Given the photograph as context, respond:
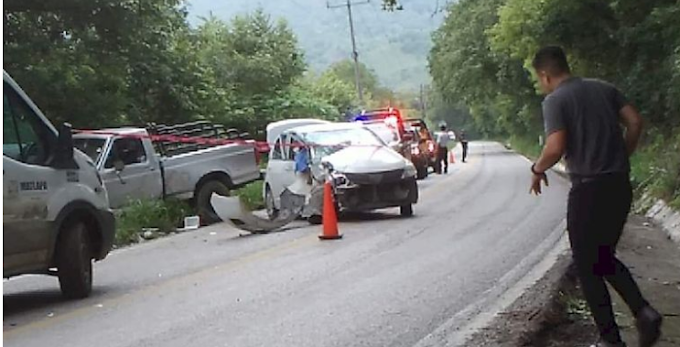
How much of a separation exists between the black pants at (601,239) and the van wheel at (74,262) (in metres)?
5.66

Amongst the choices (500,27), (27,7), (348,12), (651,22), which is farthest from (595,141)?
(348,12)

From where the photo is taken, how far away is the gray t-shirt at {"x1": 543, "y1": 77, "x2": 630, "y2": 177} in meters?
6.55

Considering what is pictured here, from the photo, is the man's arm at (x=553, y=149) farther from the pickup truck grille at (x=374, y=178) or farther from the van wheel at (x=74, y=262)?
the pickup truck grille at (x=374, y=178)

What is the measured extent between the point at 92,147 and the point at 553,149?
14723 millimetres

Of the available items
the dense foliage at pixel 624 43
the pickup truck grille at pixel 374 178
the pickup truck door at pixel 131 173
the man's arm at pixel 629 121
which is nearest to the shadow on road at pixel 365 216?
the pickup truck grille at pixel 374 178

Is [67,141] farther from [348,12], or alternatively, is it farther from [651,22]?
[348,12]

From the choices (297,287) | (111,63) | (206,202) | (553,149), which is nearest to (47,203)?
(297,287)

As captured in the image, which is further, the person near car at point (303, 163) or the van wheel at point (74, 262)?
the person near car at point (303, 163)

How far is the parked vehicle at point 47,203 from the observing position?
32.7ft

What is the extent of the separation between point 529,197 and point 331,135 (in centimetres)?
509

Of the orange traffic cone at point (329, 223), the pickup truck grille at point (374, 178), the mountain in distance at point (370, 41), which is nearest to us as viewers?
the orange traffic cone at point (329, 223)

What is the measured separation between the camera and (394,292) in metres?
10.6

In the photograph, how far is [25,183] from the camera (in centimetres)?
1016

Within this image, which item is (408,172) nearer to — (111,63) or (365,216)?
(365,216)
